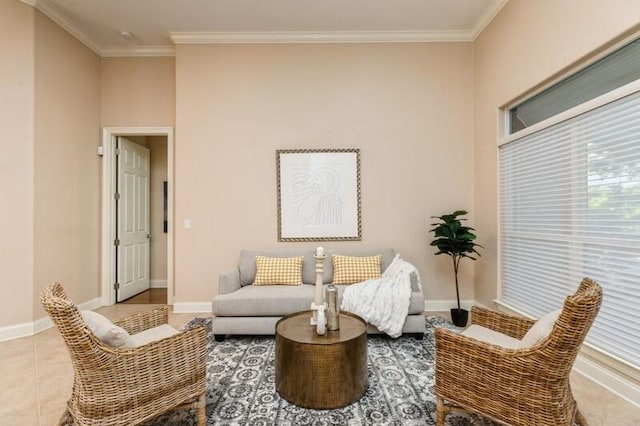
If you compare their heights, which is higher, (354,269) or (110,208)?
(110,208)

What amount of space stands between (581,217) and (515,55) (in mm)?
1767

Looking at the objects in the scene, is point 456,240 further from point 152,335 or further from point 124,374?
point 124,374

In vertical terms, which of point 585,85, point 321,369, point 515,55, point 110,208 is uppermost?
point 515,55

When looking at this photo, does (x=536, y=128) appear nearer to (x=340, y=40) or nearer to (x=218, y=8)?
(x=340, y=40)

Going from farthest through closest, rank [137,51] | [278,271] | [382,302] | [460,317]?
[137,51], [278,271], [460,317], [382,302]

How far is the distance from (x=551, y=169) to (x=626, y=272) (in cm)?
101

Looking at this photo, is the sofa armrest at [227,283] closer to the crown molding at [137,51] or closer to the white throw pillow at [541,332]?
the white throw pillow at [541,332]

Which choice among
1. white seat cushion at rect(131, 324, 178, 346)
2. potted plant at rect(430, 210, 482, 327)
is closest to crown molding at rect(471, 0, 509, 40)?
potted plant at rect(430, 210, 482, 327)

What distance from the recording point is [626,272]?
2100 mm

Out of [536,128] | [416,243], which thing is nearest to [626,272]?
[536,128]

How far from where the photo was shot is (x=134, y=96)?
435cm

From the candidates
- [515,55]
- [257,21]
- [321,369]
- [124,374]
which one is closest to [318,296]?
[321,369]

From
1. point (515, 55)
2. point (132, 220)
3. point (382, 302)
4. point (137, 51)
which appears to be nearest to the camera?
point (382, 302)

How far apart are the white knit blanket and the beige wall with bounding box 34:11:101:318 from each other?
3.29 m
